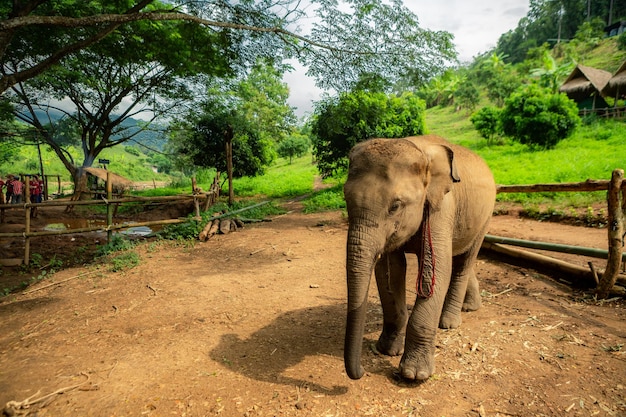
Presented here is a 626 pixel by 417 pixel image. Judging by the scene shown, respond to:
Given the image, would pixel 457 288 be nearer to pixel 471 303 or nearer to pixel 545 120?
pixel 471 303

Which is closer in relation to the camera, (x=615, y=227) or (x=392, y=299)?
(x=392, y=299)

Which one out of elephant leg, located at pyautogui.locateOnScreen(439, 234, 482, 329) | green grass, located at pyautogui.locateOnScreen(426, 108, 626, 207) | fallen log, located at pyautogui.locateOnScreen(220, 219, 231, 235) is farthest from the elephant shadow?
green grass, located at pyautogui.locateOnScreen(426, 108, 626, 207)

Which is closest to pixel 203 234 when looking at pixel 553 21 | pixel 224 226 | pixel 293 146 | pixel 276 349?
pixel 224 226

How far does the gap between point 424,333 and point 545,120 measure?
Result: 20.5 m

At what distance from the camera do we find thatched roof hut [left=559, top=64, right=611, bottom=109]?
2842 cm

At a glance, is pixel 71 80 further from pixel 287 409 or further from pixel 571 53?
pixel 571 53

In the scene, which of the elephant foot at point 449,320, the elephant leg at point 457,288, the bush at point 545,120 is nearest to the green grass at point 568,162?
the bush at point 545,120

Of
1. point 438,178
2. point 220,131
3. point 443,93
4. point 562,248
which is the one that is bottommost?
point 562,248

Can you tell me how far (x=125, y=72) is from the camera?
18.6 m

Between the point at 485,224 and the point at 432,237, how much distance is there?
5.52 ft

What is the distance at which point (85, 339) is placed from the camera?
14.0ft

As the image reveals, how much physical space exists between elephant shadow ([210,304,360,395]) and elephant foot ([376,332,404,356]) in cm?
45

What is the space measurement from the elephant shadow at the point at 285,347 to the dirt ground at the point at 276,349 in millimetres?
17

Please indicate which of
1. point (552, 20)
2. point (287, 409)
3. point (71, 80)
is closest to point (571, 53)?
point (552, 20)
